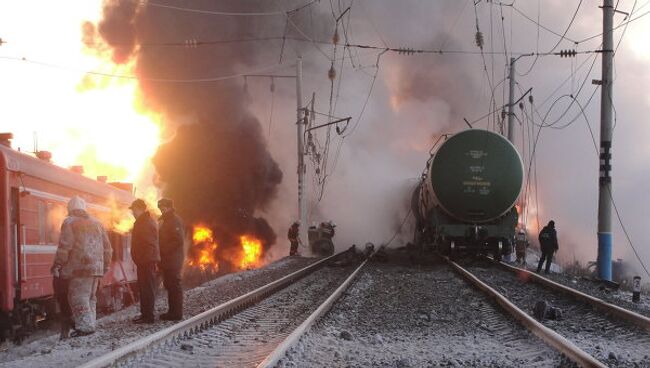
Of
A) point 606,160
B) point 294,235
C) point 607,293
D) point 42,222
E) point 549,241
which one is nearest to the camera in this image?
point 42,222

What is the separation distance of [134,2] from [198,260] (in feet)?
43.8

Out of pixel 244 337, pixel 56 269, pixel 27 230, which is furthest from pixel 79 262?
pixel 244 337

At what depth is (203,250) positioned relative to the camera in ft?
112

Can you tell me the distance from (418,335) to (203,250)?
2680cm

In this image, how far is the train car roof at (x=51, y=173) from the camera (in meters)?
9.36

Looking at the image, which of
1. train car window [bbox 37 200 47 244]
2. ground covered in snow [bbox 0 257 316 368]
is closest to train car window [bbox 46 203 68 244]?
train car window [bbox 37 200 47 244]

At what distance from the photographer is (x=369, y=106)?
4634cm

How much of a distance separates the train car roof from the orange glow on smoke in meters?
18.7

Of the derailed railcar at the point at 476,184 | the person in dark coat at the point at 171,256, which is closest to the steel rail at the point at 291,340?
the person in dark coat at the point at 171,256

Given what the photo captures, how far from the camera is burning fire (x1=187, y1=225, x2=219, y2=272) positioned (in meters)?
33.3

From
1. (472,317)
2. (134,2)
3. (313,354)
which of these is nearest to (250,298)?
(472,317)

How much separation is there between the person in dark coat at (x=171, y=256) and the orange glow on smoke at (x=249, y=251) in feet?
80.2

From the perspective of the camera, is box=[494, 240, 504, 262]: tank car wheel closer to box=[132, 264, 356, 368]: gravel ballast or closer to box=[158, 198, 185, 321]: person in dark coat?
box=[132, 264, 356, 368]: gravel ballast

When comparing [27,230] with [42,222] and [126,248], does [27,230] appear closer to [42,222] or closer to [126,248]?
[42,222]
